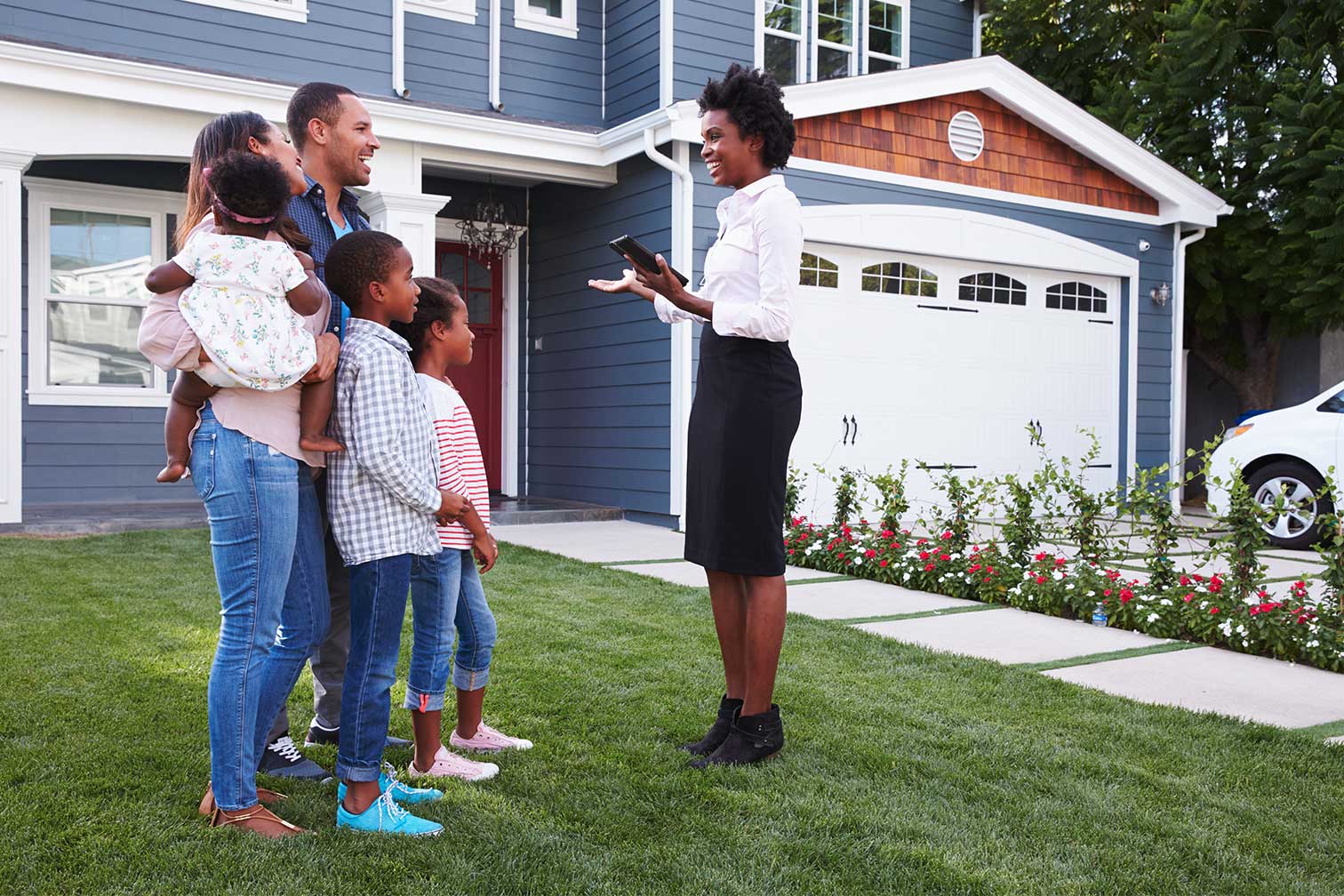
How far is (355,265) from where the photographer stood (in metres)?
2.42

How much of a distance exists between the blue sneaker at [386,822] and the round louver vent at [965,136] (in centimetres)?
854

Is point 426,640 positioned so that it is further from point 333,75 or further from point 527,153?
point 333,75

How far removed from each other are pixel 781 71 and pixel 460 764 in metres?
8.76

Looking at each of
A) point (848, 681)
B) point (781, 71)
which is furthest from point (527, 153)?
point (848, 681)

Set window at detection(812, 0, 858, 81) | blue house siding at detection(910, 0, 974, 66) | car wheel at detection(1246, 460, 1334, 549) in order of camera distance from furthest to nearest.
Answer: blue house siding at detection(910, 0, 974, 66) < window at detection(812, 0, 858, 81) < car wheel at detection(1246, 460, 1334, 549)

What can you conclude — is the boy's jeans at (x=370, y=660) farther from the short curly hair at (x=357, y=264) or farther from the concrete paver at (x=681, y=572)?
the concrete paver at (x=681, y=572)

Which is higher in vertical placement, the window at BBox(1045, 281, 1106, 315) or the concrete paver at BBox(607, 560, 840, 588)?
the window at BBox(1045, 281, 1106, 315)

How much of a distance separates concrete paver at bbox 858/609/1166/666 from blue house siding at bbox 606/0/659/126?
5.65 metres

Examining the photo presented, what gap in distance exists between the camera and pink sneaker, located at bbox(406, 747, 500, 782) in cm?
274

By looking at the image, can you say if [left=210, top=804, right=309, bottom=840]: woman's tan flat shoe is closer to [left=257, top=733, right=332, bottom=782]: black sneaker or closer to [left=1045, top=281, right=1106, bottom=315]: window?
[left=257, top=733, right=332, bottom=782]: black sneaker

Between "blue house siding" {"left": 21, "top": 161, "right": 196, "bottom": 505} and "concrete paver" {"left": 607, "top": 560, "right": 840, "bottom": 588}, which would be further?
"blue house siding" {"left": 21, "top": 161, "right": 196, "bottom": 505}

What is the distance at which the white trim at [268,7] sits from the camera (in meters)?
8.30

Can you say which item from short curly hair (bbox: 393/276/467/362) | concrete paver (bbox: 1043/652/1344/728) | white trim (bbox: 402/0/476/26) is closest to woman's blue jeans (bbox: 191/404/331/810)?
short curly hair (bbox: 393/276/467/362)

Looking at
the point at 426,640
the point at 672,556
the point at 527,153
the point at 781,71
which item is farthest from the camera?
the point at 781,71
